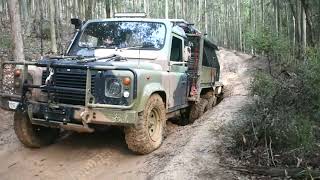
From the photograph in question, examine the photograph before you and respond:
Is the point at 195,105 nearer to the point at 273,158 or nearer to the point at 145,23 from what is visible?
the point at 145,23

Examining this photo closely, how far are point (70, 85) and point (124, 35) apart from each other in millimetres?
1976

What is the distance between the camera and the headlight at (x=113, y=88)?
6.09 m

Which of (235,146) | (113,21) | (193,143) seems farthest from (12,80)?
(235,146)

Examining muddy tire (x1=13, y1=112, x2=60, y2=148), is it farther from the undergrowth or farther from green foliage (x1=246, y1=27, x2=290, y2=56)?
green foliage (x1=246, y1=27, x2=290, y2=56)

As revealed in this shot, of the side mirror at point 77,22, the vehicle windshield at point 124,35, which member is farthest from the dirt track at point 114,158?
the side mirror at point 77,22

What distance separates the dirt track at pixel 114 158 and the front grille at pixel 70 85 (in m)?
0.99

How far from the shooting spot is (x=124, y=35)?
797 centimetres

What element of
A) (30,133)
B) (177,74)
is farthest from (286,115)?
(30,133)

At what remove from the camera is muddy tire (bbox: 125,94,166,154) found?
6391 mm

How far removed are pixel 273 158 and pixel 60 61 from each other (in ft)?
10.9

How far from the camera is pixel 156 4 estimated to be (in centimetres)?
6425

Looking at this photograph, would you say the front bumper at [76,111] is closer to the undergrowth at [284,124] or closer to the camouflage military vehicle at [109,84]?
the camouflage military vehicle at [109,84]

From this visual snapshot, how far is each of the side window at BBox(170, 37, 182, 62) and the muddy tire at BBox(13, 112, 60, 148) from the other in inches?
99.0

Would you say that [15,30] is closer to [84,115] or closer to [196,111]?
[196,111]
